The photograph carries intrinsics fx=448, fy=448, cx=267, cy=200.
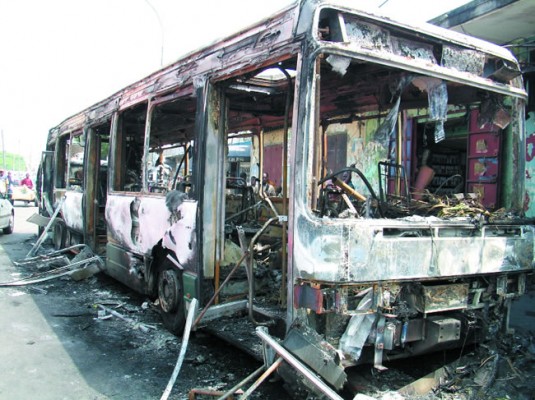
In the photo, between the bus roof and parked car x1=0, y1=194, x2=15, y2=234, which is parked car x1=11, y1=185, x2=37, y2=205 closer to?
parked car x1=0, y1=194, x2=15, y2=234

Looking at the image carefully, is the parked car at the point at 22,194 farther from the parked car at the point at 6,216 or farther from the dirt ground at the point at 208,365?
the dirt ground at the point at 208,365

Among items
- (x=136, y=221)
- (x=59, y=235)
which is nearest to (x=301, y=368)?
(x=136, y=221)

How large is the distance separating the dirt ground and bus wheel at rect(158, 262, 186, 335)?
15 centimetres

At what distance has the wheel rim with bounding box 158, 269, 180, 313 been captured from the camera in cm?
475

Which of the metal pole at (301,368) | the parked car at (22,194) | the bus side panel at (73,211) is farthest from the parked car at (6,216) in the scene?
the parked car at (22,194)

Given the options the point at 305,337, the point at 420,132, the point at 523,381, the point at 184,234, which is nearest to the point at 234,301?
the point at 184,234

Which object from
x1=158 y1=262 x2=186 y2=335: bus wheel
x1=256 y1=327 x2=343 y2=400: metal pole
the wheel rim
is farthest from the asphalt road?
x1=256 y1=327 x2=343 y2=400: metal pole

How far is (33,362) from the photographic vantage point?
4184mm

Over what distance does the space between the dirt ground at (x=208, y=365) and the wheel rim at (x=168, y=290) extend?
338 mm

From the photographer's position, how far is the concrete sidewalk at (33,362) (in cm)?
361

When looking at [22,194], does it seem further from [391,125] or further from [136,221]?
[391,125]

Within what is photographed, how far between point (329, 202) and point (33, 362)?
3.15m

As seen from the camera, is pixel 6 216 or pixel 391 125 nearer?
pixel 391 125

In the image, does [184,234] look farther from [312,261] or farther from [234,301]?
[312,261]
